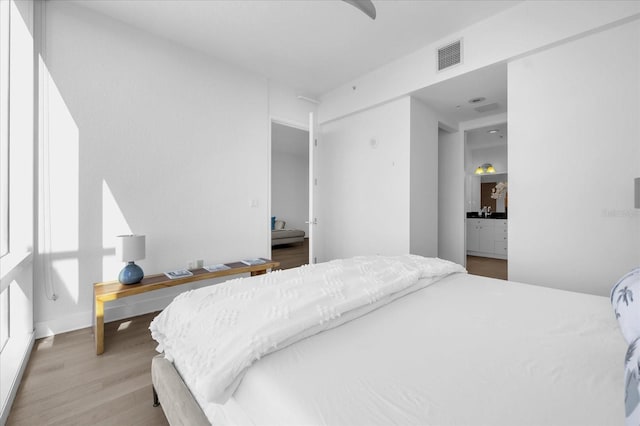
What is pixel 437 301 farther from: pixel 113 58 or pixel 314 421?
pixel 113 58

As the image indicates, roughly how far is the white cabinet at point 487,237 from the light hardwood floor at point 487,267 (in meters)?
0.17

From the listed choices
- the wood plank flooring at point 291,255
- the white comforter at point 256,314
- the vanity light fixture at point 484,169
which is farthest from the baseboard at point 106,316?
the vanity light fixture at point 484,169

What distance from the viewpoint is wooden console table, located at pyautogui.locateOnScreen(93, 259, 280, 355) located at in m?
2.11

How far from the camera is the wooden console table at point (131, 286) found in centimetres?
211

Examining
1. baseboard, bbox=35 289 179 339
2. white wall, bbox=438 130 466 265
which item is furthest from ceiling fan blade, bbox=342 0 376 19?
white wall, bbox=438 130 466 265

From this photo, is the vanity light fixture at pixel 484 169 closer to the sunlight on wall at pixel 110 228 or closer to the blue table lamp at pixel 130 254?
the blue table lamp at pixel 130 254

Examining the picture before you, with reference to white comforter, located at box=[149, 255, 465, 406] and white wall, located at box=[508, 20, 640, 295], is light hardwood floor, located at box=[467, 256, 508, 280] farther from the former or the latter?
white comforter, located at box=[149, 255, 465, 406]

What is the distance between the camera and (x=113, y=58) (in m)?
2.74

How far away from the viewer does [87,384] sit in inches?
68.2

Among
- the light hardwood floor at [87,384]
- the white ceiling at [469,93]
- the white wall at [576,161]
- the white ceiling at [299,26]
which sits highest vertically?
the white ceiling at [299,26]

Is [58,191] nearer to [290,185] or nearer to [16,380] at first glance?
[16,380]

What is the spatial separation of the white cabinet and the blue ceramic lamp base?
20.3ft

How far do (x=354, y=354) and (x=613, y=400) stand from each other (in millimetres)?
712

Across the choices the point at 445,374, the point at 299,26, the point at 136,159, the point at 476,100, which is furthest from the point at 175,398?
the point at 476,100
